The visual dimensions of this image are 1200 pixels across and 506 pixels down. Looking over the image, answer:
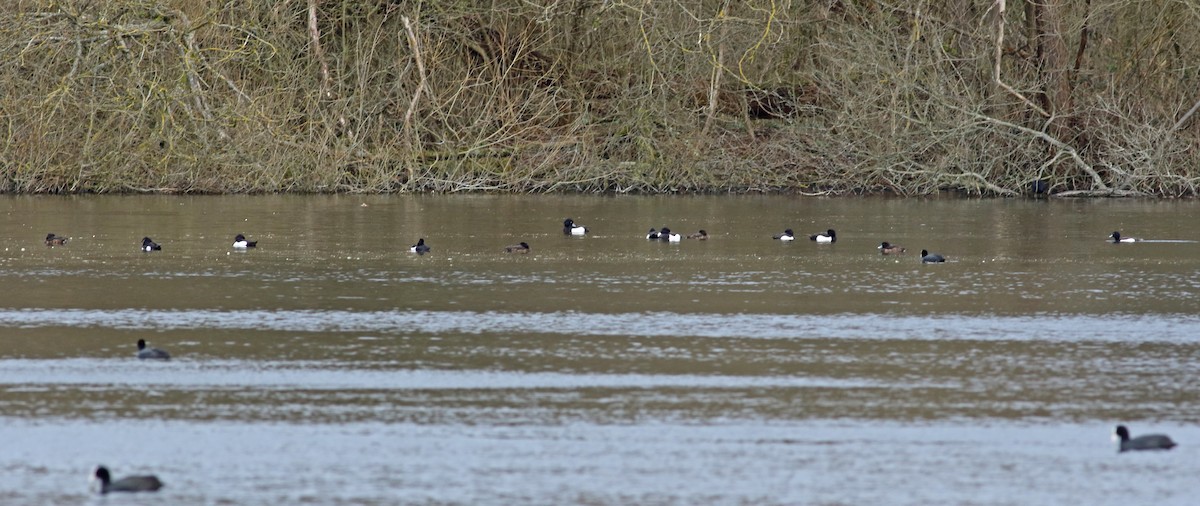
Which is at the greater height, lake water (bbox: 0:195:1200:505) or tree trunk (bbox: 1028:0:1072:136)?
tree trunk (bbox: 1028:0:1072:136)

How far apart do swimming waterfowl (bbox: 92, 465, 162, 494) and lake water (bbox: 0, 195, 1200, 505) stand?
0.06 m

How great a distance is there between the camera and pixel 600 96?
113ft

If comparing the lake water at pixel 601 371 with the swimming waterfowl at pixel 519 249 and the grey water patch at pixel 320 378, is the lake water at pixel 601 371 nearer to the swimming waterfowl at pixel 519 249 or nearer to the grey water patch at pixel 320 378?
the grey water patch at pixel 320 378

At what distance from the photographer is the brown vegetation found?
3072cm

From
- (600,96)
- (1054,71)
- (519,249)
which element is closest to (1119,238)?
(519,249)

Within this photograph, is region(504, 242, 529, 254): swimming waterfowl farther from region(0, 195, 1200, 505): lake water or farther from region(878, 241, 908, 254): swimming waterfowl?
region(878, 241, 908, 254): swimming waterfowl

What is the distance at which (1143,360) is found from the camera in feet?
39.8

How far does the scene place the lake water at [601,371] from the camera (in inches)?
348

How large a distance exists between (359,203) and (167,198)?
3.50 meters

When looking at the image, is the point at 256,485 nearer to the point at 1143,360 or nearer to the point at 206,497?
the point at 206,497

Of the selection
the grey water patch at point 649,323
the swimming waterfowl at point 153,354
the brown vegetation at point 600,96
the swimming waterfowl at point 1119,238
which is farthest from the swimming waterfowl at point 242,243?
the brown vegetation at point 600,96

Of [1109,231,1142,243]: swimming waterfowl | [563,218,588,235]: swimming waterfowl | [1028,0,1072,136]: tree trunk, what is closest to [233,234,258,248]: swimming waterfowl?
[563,218,588,235]: swimming waterfowl

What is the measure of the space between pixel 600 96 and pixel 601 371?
Answer: 23029 millimetres

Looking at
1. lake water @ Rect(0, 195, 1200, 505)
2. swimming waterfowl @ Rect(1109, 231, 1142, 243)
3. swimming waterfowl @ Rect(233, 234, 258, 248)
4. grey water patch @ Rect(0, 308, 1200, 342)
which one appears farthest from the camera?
swimming waterfowl @ Rect(1109, 231, 1142, 243)
